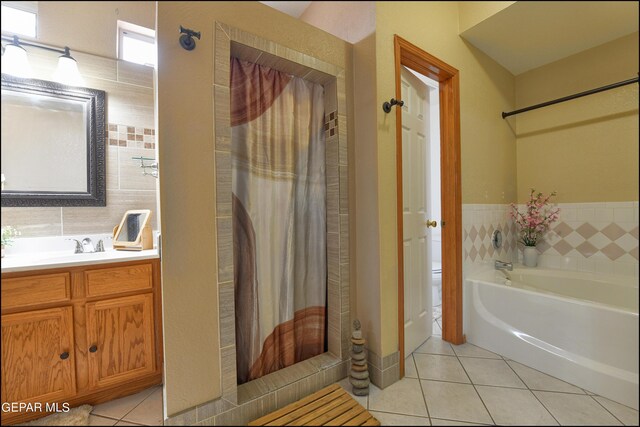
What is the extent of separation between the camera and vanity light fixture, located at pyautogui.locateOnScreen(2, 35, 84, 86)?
86 centimetres

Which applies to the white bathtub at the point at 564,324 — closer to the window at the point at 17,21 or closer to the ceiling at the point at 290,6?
the ceiling at the point at 290,6

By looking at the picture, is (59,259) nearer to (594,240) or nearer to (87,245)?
(87,245)

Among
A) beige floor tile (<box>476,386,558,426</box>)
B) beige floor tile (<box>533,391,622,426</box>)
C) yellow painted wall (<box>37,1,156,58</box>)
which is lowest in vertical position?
beige floor tile (<box>476,386,558,426</box>)

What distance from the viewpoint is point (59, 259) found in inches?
48.1

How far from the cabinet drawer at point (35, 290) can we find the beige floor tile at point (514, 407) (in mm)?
1857

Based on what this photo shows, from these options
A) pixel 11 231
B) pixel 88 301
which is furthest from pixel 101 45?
pixel 88 301

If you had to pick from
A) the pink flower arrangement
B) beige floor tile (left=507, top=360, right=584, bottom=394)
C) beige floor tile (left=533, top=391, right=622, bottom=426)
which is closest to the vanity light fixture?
the pink flower arrangement

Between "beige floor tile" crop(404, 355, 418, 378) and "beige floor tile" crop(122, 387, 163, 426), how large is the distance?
1180 millimetres

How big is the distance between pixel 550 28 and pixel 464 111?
0.59m

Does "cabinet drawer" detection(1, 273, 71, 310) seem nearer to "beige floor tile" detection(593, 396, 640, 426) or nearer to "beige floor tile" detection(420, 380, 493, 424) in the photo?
"beige floor tile" detection(420, 380, 493, 424)

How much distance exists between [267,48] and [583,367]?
1881 mm

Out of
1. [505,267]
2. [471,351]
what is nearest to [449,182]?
[505,267]

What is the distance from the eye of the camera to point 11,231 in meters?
1.17

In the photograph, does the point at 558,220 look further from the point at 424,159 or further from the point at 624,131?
the point at 424,159
